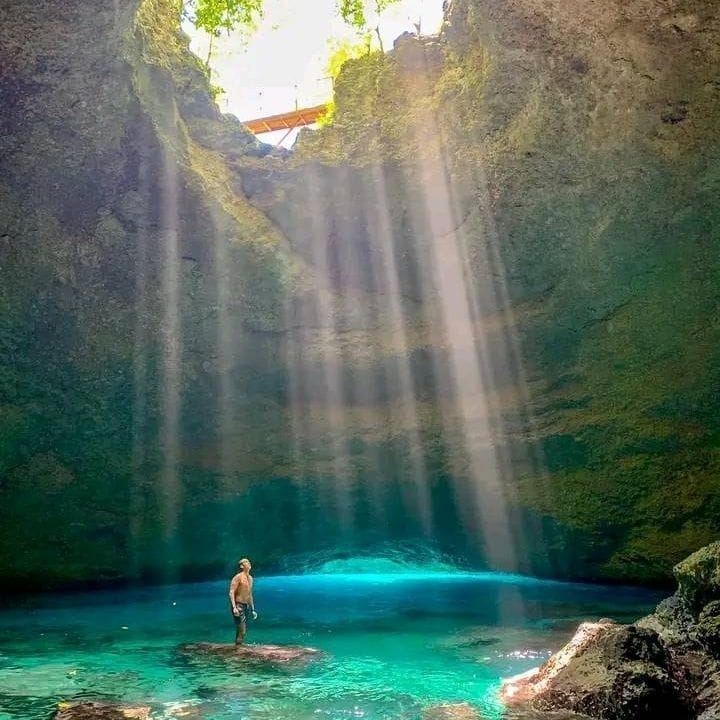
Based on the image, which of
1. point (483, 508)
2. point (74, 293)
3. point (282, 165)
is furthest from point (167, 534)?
point (282, 165)

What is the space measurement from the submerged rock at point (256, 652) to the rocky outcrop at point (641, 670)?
2858 millimetres

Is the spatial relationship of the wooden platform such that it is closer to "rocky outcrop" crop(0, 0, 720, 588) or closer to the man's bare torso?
"rocky outcrop" crop(0, 0, 720, 588)

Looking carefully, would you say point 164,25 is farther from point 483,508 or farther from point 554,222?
point 483,508

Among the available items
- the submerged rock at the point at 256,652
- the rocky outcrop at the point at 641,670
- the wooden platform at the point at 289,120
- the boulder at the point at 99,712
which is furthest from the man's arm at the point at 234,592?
the wooden platform at the point at 289,120

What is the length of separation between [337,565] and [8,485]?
10.4m

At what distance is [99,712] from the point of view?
6469mm

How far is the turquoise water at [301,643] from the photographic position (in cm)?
735

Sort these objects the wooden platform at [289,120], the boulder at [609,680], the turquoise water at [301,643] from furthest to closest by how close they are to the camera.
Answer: the wooden platform at [289,120] < the turquoise water at [301,643] < the boulder at [609,680]

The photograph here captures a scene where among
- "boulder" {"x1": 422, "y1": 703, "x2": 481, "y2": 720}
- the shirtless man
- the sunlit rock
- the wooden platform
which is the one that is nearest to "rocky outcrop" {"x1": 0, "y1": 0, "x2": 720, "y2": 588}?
the wooden platform

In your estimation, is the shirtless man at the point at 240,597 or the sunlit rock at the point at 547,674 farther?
the shirtless man at the point at 240,597

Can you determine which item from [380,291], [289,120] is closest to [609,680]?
[380,291]

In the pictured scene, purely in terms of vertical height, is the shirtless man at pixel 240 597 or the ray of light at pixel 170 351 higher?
the ray of light at pixel 170 351

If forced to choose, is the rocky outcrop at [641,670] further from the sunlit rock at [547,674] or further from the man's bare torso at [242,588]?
the man's bare torso at [242,588]

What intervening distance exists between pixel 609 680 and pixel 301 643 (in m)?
5.27
